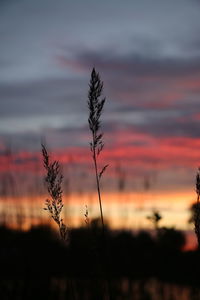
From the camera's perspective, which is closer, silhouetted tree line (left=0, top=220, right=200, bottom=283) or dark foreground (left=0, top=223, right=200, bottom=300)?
dark foreground (left=0, top=223, right=200, bottom=300)

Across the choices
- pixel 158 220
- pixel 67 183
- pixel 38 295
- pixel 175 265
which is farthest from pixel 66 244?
pixel 175 265

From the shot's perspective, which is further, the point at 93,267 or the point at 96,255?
the point at 93,267

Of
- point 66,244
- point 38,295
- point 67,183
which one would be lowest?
point 38,295

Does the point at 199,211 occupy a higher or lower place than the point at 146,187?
lower

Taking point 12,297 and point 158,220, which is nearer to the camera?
point 158,220

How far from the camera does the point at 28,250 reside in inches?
431

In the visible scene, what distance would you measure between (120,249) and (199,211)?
16.5 m

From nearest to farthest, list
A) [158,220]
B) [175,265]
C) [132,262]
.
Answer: [158,220], [175,265], [132,262]

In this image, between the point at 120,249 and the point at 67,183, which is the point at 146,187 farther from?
the point at 120,249

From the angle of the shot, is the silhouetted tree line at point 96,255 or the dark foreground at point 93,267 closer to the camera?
the dark foreground at point 93,267

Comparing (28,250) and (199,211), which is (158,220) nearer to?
(199,211)

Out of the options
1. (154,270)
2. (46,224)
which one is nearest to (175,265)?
(154,270)

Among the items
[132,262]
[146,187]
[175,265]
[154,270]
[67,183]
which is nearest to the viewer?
[146,187]

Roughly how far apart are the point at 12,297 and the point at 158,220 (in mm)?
2683
